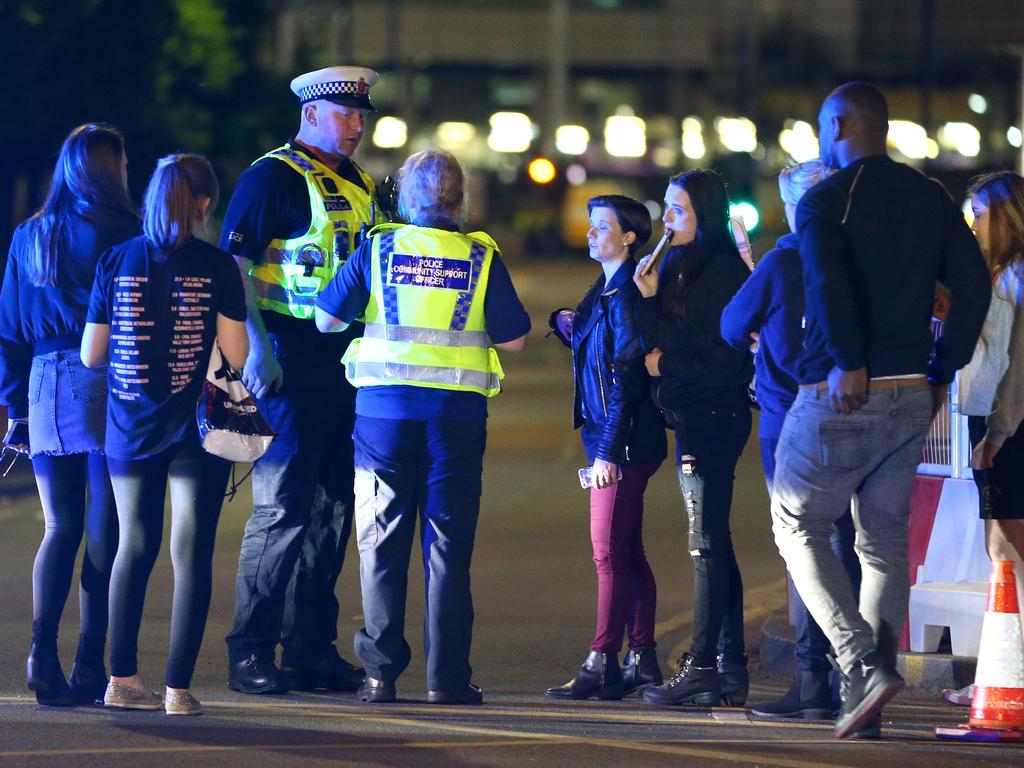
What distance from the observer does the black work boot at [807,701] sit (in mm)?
6559

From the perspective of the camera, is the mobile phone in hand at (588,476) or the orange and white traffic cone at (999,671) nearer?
the orange and white traffic cone at (999,671)

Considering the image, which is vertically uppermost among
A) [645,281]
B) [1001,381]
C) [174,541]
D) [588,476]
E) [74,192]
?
[74,192]

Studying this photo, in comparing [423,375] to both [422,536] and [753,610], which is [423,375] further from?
[753,610]

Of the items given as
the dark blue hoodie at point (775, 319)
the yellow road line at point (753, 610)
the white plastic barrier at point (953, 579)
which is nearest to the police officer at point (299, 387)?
the dark blue hoodie at point (775, 319)

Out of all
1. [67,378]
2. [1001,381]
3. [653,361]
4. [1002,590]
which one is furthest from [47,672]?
[1001,381]

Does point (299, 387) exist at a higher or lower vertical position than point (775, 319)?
lower

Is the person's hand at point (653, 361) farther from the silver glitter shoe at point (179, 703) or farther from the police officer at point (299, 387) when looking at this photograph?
the silver glitter shoe at point (179, 703)

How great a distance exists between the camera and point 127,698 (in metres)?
6.55

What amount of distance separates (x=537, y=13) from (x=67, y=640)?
87.8 m

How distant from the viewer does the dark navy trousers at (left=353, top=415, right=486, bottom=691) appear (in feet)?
22.4

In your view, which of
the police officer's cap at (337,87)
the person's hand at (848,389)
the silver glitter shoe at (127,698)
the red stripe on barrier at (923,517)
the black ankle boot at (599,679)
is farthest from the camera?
the red stripe on barrier at (923,517)

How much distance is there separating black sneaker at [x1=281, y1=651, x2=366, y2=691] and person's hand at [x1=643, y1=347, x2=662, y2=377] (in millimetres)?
1653

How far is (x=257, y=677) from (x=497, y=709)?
3.10 feet

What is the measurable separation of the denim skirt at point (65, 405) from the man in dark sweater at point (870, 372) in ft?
8.02
